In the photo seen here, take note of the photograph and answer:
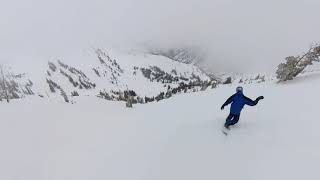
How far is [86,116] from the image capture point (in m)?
14.6

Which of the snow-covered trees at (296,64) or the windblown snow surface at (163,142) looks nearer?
the windblown snow surface at (163,142)

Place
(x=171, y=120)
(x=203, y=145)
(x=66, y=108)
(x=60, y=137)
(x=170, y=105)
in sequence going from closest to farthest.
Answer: (x=203, y=145)
(x=60, y=137)
(x=171, y=120)
(x=66, y=108)
(x=170, y=105)

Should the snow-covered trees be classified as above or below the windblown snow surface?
above

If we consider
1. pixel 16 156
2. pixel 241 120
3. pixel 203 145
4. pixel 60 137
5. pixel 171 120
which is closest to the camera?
pixel 16 156

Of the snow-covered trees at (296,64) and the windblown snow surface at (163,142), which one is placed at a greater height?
the snow-covered trees at (296,64)

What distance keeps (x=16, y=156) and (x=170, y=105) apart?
28.2ft

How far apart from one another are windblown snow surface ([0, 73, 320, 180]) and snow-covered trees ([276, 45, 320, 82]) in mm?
2643

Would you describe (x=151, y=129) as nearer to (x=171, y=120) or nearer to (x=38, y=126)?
(x=171, y=120)

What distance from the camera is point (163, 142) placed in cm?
1142

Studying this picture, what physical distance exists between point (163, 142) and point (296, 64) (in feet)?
30.9

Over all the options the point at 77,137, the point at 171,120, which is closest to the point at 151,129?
the point at 171,120

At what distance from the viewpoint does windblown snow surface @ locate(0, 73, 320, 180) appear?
9203mm

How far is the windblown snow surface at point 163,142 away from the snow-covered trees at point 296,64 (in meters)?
2.64

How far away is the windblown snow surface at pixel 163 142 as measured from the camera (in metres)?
9.20
